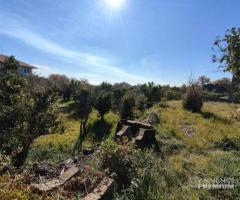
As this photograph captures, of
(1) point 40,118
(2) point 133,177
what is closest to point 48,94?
(1) point 40,118

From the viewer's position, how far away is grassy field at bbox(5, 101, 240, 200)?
4207 mm

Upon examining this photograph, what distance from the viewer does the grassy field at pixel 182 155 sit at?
166 inches

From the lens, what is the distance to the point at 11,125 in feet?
26.5

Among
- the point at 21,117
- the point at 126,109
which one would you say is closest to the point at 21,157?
the point at 21,117

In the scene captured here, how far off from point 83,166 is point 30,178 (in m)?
0.97

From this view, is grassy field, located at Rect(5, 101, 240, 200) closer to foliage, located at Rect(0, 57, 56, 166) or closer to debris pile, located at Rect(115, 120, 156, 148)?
debris pile, located at Rect(115, 120, 156, 148)

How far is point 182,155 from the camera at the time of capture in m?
7.11

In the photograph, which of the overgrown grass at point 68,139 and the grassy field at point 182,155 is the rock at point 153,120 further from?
the overgrown grass at point 68,139

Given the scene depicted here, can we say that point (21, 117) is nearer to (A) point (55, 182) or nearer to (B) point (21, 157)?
(B) point (21, 157)

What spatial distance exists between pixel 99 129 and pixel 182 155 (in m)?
10.1

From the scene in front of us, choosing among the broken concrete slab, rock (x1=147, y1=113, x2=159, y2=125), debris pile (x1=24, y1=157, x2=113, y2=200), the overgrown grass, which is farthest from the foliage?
rock (x1=147, y1=113, x2=159, y2=125)

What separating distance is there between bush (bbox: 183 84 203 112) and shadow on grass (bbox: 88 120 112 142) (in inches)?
206

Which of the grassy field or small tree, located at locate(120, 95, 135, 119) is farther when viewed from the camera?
small tree, located at locate(120, 95, 135, 119)

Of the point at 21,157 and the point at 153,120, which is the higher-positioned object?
the point at 153,120
